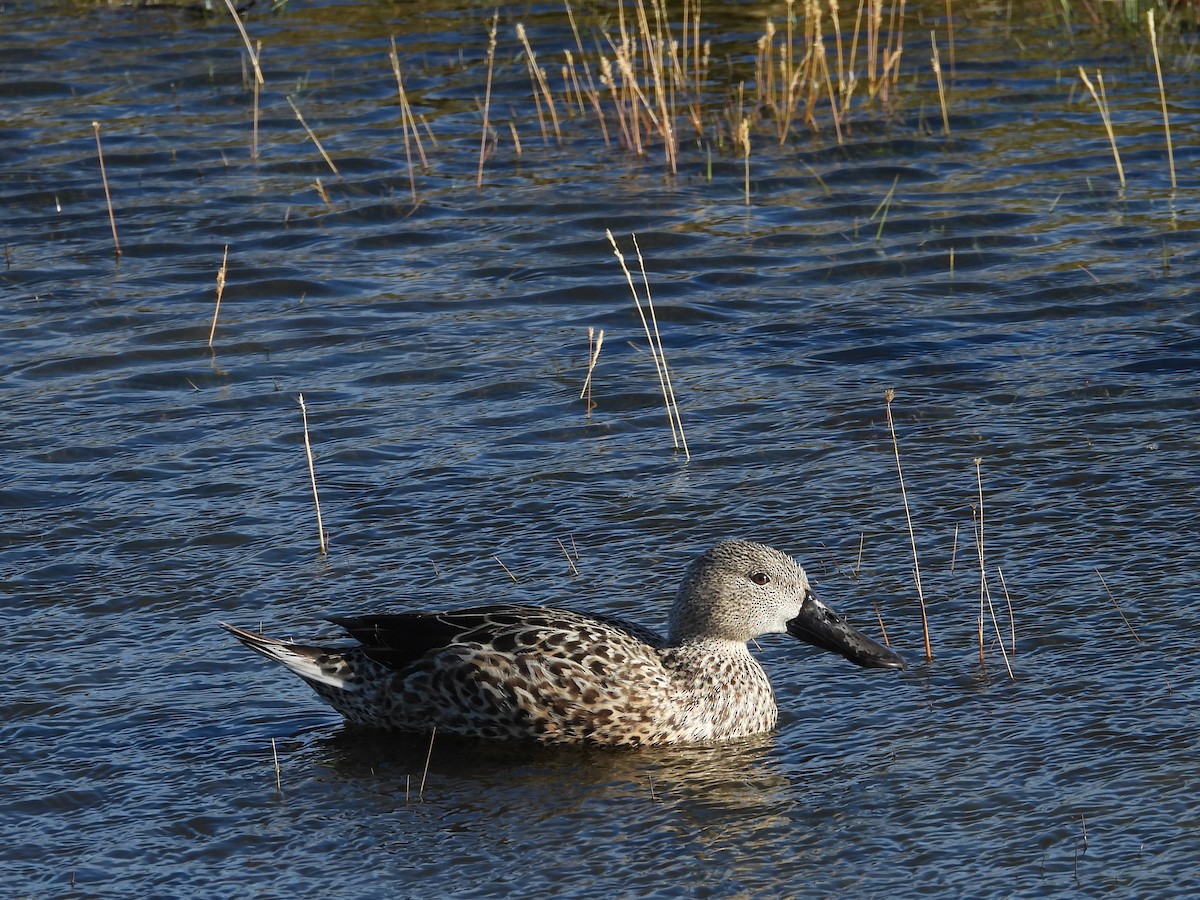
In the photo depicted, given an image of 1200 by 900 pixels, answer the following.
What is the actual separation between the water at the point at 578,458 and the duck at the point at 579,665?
0.12 metres

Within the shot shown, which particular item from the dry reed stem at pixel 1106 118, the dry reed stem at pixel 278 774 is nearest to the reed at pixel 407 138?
the dry reed stem at pixel 1106 118

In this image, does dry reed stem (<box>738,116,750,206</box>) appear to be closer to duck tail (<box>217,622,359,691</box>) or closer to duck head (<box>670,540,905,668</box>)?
duck head (<box>670,540,905,668</box>)

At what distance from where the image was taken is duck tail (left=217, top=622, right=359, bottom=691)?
632 centimetres

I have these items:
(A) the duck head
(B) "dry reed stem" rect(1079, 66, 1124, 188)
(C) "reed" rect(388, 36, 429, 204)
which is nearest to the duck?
(A) the duck head

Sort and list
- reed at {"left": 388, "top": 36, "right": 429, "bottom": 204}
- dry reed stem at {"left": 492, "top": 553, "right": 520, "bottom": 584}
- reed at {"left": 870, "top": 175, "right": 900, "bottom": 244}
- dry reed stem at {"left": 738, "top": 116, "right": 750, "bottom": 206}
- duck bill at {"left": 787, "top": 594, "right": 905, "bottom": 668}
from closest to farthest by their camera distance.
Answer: duck bill at {"left": 787, "top": 594, "right": 905, "bottom": 668}
dry reed stem at {"left": 492, "top": 553, "right": 520, "bottom": 584}
reed at {"left": 870, "top": 175, "right": 900, "bottom": 244}
dry reed stem at {"left": 738, "top": 116, "right": 750, "bottom": 206}
reed at {"left": 388, "top": 36, "right": 429, "bottom": 204}

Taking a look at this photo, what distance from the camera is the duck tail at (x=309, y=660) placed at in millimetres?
6320

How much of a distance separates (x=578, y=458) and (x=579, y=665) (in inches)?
108

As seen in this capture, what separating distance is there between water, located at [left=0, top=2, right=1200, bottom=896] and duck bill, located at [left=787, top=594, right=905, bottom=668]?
0.13 meters

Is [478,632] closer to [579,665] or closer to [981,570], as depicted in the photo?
[579,665]

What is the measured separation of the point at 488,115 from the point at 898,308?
4891mm

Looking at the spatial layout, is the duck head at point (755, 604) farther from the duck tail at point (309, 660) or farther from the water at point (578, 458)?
the duck tail at point (309, 660)

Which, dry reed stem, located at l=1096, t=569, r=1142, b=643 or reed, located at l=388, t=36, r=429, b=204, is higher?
reed, located at l=388, t=36, r=429, b=204

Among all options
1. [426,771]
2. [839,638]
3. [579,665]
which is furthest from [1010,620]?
[426,771]

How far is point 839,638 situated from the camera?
6527 mm
